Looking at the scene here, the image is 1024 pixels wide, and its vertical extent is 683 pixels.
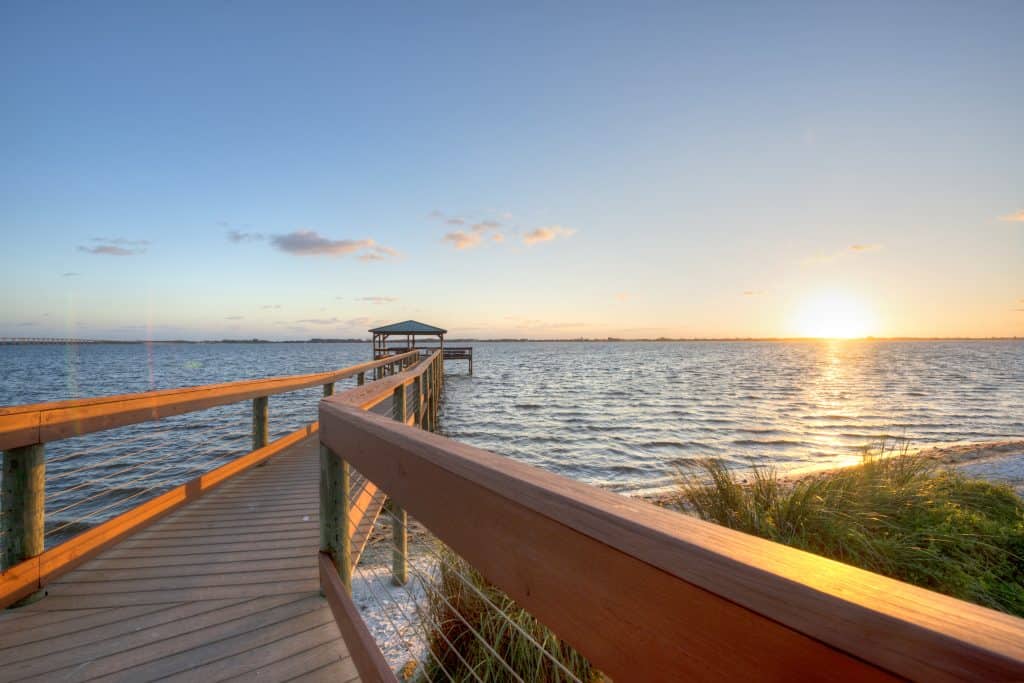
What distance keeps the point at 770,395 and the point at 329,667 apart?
27.7m

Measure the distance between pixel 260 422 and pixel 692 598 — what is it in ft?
21.7

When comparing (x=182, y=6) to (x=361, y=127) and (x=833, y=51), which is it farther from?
(x=833, y=51)

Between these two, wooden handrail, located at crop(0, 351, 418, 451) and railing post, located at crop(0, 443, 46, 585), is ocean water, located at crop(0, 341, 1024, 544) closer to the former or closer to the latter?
wooden handrail, located at crop(0, 351, 418, 451)

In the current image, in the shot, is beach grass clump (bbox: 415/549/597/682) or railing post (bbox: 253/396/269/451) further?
railing post (bbox: 253/396/269/451)

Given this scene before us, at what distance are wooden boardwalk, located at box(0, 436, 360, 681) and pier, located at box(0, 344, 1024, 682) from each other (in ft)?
0.04

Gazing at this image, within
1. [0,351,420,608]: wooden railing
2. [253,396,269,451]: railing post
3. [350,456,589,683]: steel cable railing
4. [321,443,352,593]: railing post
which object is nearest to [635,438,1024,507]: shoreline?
[350,456,589,683]: steel cable railing

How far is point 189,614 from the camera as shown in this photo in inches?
105

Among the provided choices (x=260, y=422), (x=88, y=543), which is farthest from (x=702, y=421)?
(x=88, y=543)

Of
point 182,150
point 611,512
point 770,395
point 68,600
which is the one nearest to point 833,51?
point 611,512

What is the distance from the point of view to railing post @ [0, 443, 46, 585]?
280 centimetres

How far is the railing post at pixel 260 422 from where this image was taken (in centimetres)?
582

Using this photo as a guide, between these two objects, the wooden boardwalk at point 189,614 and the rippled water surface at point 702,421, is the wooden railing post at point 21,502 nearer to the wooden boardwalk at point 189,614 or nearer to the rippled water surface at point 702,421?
the wooden boardwalk at point 189,614

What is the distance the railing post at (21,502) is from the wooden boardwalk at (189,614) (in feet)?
1.07

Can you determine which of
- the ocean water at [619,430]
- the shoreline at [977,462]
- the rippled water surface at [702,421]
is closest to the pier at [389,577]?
the ocean water at [619,430]
